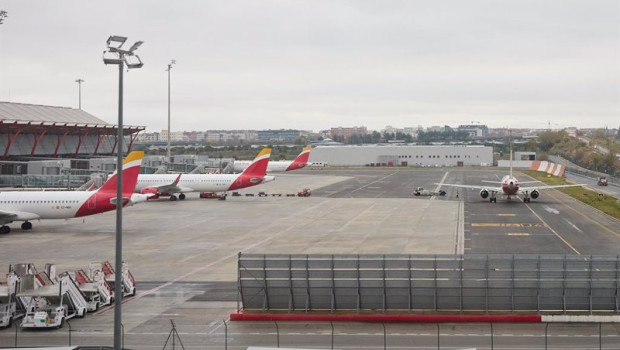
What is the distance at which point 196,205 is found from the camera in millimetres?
90125

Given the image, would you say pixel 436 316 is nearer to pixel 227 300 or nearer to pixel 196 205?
pixel 227 300

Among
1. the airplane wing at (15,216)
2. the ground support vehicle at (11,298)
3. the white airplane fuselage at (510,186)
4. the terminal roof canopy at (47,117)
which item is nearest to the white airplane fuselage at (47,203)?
the airplane wing at (15,216)

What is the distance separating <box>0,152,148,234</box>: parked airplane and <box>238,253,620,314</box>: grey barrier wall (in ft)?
94.8

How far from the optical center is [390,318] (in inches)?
1239

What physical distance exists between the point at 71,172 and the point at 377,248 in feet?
240

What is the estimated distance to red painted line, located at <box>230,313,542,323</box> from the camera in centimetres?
3122

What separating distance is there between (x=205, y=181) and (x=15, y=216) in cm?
3681

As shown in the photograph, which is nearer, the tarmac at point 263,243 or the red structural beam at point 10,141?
the tarmac at point 263,243

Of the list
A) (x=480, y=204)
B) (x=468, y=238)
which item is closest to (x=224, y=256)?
(x=468, y=238)

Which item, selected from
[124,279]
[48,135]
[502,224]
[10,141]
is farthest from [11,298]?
[48,135]

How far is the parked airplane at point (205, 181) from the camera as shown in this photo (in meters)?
94.8

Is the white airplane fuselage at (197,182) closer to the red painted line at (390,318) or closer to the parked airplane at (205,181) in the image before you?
the parked airplane at (205,181)

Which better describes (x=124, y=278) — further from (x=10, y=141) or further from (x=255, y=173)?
(x=10, y=141)

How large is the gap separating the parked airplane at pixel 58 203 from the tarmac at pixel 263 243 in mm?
1671
